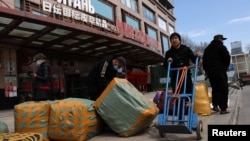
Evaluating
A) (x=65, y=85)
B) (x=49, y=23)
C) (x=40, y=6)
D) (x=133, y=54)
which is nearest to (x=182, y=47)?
(x=49, y=23)

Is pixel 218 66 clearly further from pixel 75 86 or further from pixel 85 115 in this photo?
pixel 75 86

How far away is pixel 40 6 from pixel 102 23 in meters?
6.11

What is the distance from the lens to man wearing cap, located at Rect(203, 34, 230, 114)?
7699mm

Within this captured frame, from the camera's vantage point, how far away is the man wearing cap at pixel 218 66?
7.70 metres

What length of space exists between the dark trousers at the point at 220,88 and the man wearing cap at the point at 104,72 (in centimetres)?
246

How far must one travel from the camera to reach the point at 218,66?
305 inches

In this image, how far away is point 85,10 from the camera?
24.4 metres

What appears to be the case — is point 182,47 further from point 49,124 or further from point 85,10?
point 85,10

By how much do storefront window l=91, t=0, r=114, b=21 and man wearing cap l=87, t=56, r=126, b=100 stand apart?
2059 cm

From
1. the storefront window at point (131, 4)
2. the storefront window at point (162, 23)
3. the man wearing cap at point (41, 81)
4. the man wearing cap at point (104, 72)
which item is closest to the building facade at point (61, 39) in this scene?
the storefront window at point (131, 4)

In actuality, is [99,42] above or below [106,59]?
above

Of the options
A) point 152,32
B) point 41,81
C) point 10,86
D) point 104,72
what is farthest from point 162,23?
point 104,72

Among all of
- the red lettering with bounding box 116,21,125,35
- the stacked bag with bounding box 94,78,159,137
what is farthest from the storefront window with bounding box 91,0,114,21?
the stacked bag with bounding box 94,78,159,137

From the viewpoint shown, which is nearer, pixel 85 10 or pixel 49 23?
pixel 49 23
